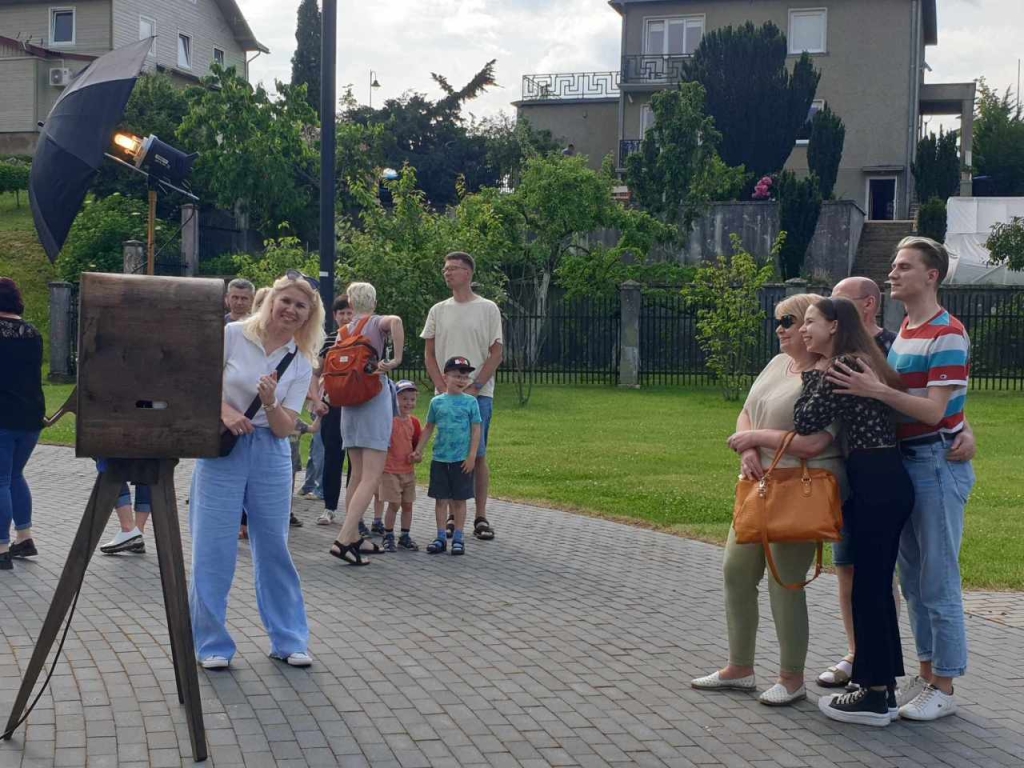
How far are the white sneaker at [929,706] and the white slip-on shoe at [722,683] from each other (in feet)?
2.24

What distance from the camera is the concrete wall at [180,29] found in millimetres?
51656

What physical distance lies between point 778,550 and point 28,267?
33595 mm

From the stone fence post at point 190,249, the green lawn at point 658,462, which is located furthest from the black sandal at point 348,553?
the stone fence post at point 190,249

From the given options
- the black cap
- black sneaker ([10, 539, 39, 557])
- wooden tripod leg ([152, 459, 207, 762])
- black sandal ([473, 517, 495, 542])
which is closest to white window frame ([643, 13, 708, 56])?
black sandal ([473, 517, 495, 542])

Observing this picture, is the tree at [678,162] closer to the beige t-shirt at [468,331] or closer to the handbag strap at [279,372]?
the beige t-shirt at [468,331]

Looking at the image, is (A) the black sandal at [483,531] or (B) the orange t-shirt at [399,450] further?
(A) the black sandal at [483,531]

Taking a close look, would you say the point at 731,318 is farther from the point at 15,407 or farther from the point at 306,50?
the point at 306,50

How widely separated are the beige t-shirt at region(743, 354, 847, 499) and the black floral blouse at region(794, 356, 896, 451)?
0.08 meters

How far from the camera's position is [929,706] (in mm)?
5672

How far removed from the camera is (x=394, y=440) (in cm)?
951

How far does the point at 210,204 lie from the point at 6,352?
31358 mm

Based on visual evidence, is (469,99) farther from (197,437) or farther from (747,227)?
(197,437)

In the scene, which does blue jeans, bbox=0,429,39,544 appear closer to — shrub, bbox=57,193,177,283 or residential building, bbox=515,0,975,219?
shrub, bbox=57,193,177,283

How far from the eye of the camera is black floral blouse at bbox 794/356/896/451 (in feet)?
17.9
